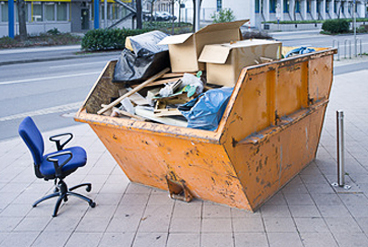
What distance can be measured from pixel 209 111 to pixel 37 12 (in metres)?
37.9

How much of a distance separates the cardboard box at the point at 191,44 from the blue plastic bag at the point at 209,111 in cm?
97

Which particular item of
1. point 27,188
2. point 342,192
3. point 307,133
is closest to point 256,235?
point 342,192

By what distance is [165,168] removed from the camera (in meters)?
5.07

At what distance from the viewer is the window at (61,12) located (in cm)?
4059

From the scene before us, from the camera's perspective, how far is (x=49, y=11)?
39.7 meters

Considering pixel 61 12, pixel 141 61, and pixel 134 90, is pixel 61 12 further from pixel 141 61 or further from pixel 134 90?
pixel 134 90

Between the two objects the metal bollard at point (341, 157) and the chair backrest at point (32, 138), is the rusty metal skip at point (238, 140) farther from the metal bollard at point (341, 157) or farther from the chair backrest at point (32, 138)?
the chair backrest at point (32, 138)

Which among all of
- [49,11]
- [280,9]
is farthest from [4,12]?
[280,9]

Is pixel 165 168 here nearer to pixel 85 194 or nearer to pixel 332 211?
pixel 85 194

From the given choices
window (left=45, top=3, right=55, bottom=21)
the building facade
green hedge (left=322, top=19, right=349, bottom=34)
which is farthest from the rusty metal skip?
the building facade

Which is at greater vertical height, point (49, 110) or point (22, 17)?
point (22, 17)

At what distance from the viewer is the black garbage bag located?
5.57 m

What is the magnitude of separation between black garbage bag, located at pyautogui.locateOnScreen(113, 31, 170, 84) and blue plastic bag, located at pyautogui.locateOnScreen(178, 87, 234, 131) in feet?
4.39

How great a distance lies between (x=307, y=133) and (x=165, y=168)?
6.94 ft
